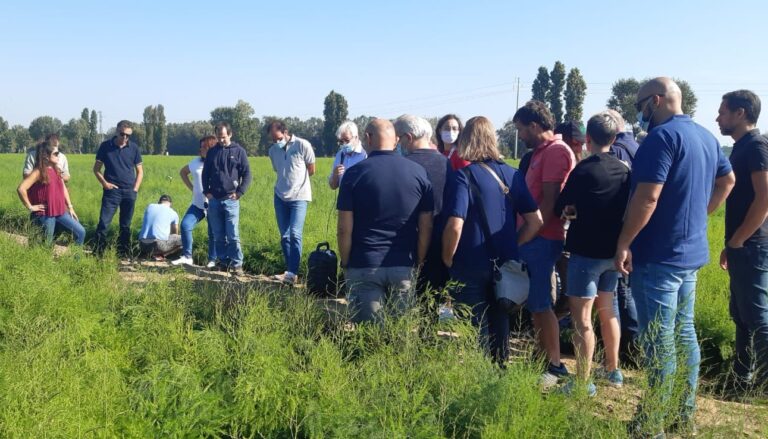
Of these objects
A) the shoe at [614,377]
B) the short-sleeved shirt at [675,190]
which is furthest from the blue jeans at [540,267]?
the short-sleeved shirt at [675,190]

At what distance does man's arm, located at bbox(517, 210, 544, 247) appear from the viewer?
4.40 meters

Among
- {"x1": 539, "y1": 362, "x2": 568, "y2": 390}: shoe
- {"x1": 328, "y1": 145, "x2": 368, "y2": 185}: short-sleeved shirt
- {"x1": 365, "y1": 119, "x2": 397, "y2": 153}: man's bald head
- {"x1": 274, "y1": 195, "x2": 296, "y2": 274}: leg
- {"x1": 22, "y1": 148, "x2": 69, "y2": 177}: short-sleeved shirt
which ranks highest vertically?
{"x1": 365, "y1": 119, "x2": 397, "y2": 153}: man's bald head

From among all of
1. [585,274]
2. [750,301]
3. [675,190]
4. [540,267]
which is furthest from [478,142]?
[750,301]

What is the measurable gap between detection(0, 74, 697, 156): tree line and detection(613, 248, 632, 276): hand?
55.7 metres

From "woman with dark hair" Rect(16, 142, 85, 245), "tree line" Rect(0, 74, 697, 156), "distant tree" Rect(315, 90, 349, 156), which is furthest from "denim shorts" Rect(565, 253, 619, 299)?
"distant tree" Rect(315, 90, 349, 156)

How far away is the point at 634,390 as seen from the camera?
428cm

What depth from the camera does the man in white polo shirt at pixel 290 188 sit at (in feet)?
25.7

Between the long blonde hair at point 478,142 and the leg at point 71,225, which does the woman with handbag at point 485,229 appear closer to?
the long blonde hair at point 478,142

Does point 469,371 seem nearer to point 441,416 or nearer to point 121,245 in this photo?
point 441,416

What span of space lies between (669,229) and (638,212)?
0.22 m

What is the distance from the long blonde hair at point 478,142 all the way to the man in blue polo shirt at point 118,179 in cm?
A: 652

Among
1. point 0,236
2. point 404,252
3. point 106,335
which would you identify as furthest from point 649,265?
point 0,236

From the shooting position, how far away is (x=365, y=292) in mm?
4613

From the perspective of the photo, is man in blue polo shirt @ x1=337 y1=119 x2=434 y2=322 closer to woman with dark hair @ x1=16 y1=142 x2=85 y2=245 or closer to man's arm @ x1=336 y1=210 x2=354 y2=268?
man's arm @ x1=336 y1=210 x2=354 y2=268
